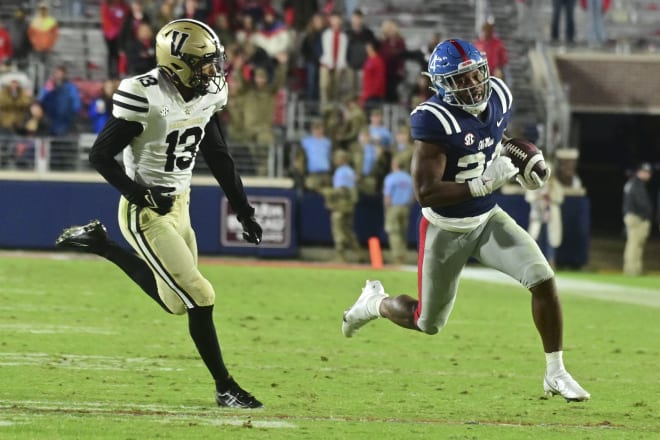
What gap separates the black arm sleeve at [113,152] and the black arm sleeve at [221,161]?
45 centimetres

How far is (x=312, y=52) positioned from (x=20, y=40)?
382 cm

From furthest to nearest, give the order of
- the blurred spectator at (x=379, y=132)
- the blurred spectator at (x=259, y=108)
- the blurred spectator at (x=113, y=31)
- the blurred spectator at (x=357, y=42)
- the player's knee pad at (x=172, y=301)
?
the blurred spectator at (x=357, y=42), the blurred spectator at (x=113, y=31), the blurred spectator at (x=379, y=132), the blurred spectator at (x=259, y=108), the player's knee pad at (x=172, y=301)

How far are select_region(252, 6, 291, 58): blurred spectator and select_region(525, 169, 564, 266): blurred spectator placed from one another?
371 cm

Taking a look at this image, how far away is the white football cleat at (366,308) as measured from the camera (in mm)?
7289

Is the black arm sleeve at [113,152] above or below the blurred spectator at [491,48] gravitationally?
above

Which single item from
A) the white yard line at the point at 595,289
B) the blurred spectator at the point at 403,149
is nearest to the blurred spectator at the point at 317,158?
the blurred spectator at the point at 403,149

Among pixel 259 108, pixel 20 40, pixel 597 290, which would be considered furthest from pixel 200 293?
pixel 20 40

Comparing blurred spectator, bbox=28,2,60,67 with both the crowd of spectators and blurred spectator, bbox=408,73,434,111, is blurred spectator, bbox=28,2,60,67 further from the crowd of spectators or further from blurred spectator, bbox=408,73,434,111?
blurred spectator, bbox=408,73,434,111

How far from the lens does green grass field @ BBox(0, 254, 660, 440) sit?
5.70 metres

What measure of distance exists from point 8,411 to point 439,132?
230 centimetres

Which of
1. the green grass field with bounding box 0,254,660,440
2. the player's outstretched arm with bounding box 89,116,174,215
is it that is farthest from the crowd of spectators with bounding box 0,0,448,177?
the player's outstretched arm with bounding box 89,116,174,215

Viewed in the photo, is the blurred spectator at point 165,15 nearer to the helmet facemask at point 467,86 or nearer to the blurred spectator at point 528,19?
the blurred spectator at point 528,19

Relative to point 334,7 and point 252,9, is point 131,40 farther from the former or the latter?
point 334,7

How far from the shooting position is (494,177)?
6137mm
